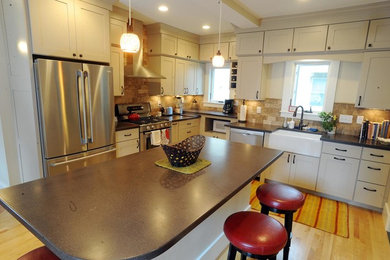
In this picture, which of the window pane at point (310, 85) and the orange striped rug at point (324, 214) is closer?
the orange striped rug at point (324, 214)

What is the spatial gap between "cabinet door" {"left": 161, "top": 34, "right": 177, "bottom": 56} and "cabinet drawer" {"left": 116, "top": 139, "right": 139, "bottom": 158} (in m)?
1.82

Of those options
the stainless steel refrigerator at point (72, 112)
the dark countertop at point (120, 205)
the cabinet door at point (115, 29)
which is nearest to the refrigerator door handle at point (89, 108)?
the stainless steel refrigerator at point (72, 112)

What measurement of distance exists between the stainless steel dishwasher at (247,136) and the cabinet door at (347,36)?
159cm

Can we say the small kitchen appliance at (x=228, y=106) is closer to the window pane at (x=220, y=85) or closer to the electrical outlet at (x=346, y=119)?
the window pane at (x=220, y=85)

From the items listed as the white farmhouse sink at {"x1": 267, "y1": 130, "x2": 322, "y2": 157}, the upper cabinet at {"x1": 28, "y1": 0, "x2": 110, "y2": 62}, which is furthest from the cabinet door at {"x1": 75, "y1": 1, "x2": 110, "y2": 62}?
the white farmhouse sink at {"x1": 267, "y1": 130, "x2": 322, "y2": 157}

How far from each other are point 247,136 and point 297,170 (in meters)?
0.91

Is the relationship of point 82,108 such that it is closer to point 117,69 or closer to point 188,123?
point 117,69

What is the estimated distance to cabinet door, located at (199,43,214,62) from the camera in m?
4.79

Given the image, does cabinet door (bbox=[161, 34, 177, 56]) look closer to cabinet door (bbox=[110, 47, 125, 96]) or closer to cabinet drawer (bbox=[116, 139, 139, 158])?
cabinet door (bbox=[110, 47, 125, 96])

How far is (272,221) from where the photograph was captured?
1434 millimetres

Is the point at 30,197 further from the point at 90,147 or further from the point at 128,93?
the point at 128,93

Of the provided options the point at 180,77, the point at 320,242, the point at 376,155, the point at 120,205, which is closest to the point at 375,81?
the point at 376,155

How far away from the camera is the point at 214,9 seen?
3.01 metres

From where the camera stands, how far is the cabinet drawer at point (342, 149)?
2.93m
